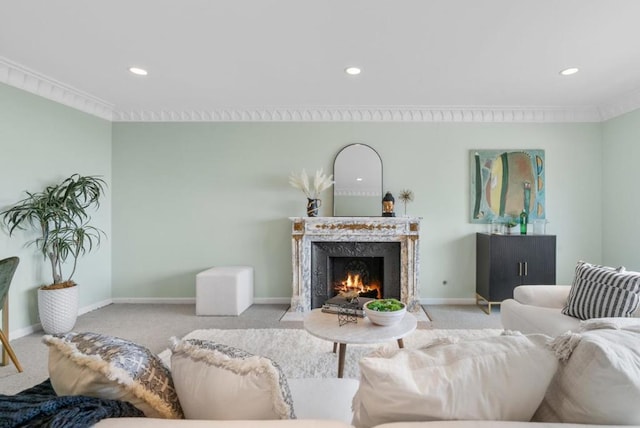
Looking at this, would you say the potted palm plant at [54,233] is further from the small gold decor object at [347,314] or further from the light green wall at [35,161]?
the small gold decor object at [347,314]

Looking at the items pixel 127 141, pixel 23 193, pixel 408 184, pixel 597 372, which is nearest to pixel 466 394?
pixel 597 372

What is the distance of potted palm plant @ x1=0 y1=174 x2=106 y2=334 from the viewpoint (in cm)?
298

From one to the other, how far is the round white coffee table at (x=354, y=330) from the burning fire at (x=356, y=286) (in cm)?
175

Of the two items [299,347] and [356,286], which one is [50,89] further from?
[356,286]

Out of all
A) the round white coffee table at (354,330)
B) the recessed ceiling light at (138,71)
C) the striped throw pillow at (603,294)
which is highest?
the recessed ceiling light at (138,71)

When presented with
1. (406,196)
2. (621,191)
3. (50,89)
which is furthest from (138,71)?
(621,191)

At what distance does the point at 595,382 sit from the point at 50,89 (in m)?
4.62

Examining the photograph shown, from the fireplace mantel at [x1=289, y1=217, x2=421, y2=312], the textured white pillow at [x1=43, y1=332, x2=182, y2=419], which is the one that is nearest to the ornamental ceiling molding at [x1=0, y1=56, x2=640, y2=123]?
the fireplace mantel at [x1=289, y1=217, x2=421, y2=312]

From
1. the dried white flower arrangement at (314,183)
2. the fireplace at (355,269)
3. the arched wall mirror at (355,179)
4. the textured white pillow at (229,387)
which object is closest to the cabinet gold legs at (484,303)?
the fireplace at (355,269)

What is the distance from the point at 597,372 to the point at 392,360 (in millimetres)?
489

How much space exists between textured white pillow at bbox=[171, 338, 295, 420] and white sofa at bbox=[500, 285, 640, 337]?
1984mm

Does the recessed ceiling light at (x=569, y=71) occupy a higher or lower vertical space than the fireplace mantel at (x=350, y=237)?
higher

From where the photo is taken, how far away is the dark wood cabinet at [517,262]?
3.63 metres

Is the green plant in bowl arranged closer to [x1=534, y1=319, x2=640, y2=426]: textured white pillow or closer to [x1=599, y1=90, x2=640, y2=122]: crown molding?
[x1=534, y1=319, x2=640, y2=426]: textured white pillow
